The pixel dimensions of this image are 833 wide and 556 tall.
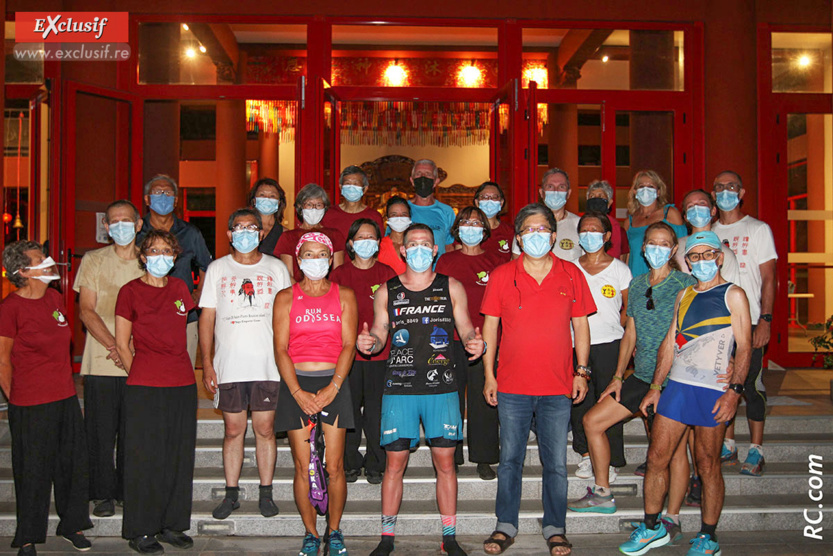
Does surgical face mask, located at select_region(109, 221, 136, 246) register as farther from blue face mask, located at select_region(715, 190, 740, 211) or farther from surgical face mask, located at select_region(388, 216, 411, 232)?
blue face mask, located at select_region(715, 190, 740, 211)

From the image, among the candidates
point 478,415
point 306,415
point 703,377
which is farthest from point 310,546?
point 703,377

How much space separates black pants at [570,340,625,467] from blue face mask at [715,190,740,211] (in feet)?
4.47

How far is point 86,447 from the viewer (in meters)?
4.11

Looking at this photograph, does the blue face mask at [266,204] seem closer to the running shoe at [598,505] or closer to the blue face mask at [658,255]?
the blue face mask at [658,255]

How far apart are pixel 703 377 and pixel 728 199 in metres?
1.71

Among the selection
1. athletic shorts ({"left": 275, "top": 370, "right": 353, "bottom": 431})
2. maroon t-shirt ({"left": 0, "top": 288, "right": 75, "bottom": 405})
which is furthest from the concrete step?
maroon t-shirt ({"left": 0, "top": 288, "right": 75, "bottom": 405})

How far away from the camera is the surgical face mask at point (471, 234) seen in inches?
182

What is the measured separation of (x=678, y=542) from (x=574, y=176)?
532 cm

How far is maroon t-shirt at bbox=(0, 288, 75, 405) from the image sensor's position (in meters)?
3.86

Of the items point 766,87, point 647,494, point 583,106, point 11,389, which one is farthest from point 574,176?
point 11,389

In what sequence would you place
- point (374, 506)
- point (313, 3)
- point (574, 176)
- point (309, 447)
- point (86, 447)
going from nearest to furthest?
point (309, 447)
point (86, 447)
point (374, 506)
point (313, 3)
point (574, 176)

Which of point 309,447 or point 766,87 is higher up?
point 766,87

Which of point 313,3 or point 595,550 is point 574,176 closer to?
point 313,3

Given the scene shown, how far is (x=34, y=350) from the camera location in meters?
3.90
